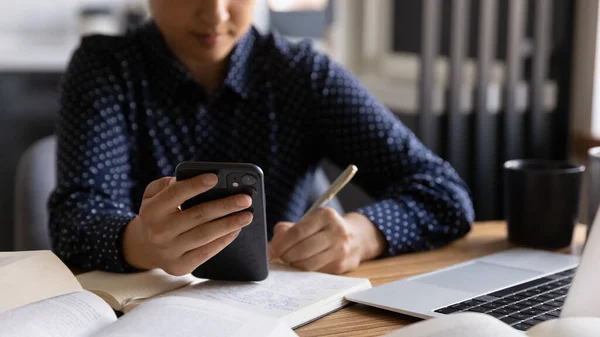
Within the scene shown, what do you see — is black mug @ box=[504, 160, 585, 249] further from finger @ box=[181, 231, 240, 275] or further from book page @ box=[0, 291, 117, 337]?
book page @ box=[0, 291, 117, 337]

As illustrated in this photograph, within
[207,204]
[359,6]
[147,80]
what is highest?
[359,6]

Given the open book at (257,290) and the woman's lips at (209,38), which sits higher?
the woman's lips at (209,38)

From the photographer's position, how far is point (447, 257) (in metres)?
1.13

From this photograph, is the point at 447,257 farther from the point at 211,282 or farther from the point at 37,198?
the point at 37,198

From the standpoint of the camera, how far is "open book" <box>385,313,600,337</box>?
2.08 ft

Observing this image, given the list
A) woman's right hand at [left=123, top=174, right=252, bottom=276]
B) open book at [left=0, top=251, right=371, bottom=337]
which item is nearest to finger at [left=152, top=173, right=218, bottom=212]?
woman's right hand at [left=123, top=174, right=252, bottom=276]

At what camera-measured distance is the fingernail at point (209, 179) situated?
0.82 meters

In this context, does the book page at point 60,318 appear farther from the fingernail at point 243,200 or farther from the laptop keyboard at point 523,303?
the laptop keyboard at point 523,303

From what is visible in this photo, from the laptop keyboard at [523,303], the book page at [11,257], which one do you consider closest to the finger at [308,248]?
the laptop keyboard at [523,303]

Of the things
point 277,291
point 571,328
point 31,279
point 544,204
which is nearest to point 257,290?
point 277,291

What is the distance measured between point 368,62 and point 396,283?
1682 millimetres

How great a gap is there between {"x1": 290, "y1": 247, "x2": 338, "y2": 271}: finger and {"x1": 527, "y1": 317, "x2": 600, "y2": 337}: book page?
Answer: 0.36m

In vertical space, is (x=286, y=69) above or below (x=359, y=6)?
below

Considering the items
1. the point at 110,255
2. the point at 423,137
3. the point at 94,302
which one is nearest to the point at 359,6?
the point at 423,137
